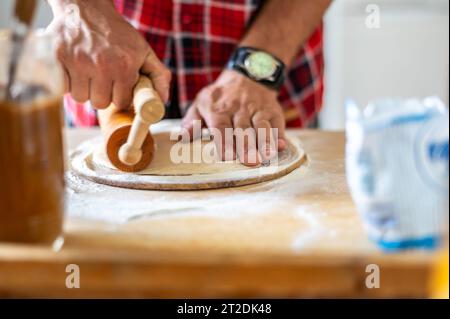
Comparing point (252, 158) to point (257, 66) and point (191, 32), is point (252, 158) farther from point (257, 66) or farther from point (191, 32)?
point (191, 32)

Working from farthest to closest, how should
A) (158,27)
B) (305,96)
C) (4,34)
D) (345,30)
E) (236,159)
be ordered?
(345,30) → (305,96) → (158,27) → (236,159) → (4,34)

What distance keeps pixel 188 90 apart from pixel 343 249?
735mm

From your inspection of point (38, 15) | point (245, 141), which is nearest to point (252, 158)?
point (245, 141)

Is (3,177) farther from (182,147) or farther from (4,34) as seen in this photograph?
(182,147)

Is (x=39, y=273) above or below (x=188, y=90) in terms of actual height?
below

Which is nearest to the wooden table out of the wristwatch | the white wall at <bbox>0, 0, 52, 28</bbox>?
the wristwatch

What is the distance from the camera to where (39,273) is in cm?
59

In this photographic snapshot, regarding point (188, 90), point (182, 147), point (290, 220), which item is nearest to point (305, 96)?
point (188, 90)

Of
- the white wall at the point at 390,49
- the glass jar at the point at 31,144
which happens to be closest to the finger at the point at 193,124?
the glass jar at the point at 31,144

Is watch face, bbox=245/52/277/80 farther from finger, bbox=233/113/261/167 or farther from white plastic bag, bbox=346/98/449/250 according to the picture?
white plastic bag, bbox=346/98/449/250

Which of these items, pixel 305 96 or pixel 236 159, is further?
pixel 305 96

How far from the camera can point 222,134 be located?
3.48 feet

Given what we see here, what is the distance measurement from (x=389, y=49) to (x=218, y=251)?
1.94 m

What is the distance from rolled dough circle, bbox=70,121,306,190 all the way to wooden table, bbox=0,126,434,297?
18 mm
